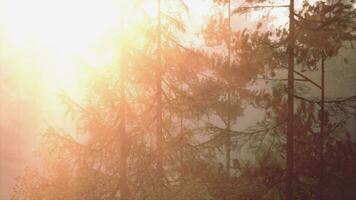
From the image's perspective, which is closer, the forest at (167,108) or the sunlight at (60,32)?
the forest at (167,108)

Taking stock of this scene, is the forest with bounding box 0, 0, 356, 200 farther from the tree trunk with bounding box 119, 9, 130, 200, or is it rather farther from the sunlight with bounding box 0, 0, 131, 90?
the sunlight with bounding box 0, 0, 131, 90

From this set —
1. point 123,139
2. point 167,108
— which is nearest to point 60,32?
point 167,108

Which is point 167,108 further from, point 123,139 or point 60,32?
point 60,32

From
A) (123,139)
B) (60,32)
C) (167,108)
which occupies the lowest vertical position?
(123,139)

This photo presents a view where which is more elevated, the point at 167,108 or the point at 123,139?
the point at 167,108

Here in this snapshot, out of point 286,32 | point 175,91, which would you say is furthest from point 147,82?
point 286,32

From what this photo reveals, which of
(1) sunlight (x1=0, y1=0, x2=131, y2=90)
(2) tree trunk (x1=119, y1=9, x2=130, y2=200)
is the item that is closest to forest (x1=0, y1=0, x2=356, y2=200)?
(2) tree trunk (x1=119, y1=9, x2=130, y2=200)

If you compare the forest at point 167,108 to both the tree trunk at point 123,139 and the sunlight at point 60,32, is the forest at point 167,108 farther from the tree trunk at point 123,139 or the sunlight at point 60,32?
the sunlight at point 60,32

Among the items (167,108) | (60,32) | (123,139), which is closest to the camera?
(123,139)

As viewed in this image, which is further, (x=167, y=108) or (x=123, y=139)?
(x=167, y=108)

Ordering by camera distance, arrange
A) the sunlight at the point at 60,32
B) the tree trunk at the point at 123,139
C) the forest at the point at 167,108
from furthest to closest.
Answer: the sunlight at the point at 60,32 < the tree trunk at the point at 123,139 < the forest at the point at 167,108

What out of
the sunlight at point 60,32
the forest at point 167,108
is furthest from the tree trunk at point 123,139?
the sunlight at point 60,32

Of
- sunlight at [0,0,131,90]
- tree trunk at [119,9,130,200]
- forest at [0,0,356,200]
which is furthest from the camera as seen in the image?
sunlight at [0,0,131,90]

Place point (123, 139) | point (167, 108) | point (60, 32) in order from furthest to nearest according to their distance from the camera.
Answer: point (60, 32), point (167, 108), point (123, 139)
